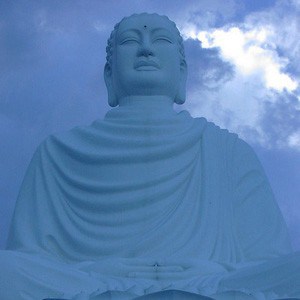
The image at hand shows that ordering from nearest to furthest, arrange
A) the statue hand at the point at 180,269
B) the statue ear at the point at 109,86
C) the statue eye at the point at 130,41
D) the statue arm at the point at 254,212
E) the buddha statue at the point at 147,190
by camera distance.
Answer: the statue hand at the point at 180,269, the buddha statue at the point at 147,190, the statue arm at the point at 254,212, the statue eye at the point at 130,41, the statue ear at the point at 109,86

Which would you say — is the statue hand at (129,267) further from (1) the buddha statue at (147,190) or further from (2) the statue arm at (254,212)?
(2) the statue arm at (254,212)

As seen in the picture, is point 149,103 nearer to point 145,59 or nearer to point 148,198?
point 145,59

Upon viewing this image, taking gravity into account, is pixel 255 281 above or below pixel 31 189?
below

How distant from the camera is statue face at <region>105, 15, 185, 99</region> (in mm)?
7445

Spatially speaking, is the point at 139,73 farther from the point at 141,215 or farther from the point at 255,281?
the point at 255,281

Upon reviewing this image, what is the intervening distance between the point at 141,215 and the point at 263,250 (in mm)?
885

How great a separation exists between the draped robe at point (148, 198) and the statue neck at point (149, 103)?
0.07m

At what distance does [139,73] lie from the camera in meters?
7.44

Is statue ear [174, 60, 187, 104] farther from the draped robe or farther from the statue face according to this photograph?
the draped robe

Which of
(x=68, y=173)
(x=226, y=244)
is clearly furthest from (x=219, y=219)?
(x=68, y=173)

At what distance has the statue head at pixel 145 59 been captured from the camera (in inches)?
293

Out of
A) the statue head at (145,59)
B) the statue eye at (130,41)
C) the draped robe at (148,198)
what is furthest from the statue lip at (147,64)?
the draped robe at (148,198)

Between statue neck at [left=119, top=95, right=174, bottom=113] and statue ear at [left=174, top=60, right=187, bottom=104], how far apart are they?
0.16 meters

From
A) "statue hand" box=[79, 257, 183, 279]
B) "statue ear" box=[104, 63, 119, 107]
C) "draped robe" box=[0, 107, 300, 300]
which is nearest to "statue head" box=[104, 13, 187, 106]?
"statue ear" box=[104, 63, 119, 107]
